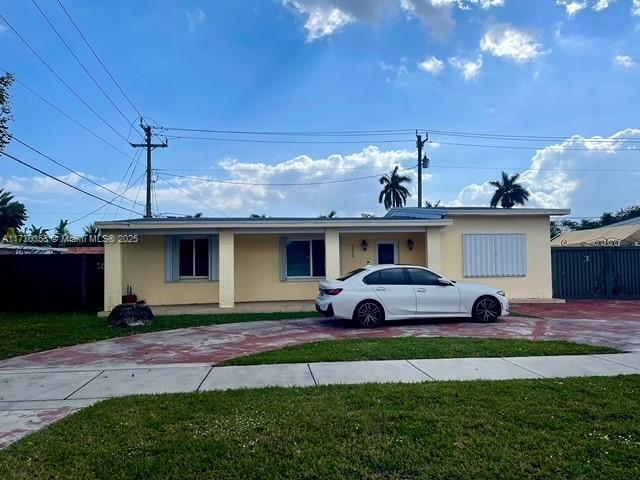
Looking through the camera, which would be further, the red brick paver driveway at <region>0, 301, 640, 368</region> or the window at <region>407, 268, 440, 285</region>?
the window at <region>407, 268, 440, 285</region>

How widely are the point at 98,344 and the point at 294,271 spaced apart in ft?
25.3

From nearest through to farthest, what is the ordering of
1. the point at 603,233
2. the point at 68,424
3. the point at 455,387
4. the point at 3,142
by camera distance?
the point at 68,424 < the point at 455,387 < the point at 3,142 < the point at 603,233

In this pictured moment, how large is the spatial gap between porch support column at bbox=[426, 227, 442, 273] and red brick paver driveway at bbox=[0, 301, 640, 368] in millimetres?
2832

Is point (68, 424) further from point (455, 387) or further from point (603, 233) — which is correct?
point (603, 233)

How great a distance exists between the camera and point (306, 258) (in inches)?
650

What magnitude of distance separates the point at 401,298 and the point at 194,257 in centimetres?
775

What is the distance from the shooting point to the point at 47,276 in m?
14.9

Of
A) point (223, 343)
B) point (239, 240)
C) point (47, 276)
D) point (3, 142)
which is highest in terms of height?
point (3, 142)

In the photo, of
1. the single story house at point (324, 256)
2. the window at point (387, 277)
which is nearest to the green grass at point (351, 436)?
the window at point (387, 277)

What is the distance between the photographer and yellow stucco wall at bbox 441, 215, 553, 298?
1627cm

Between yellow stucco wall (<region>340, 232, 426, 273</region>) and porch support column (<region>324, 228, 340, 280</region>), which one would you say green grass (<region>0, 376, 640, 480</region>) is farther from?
yellow stucco wall (<region>340, 232, 426, 273</region>)

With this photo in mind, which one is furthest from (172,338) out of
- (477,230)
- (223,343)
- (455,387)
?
(477,230)

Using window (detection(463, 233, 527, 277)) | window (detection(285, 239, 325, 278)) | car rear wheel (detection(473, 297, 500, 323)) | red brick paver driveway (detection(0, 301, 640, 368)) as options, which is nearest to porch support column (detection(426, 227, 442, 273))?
window (detection(463, 233, 527, 277))

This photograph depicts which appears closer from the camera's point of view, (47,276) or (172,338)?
(172,338)
